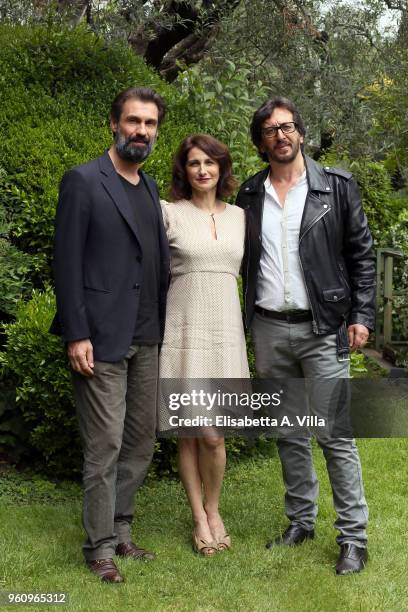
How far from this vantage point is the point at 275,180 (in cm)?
458

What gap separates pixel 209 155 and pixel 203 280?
24.8 inches

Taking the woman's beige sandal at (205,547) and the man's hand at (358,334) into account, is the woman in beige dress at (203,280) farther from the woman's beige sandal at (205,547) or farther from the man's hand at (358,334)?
the man's hand at (358,334)

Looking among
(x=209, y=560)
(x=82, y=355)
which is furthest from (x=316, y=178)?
(x=209, y=560)

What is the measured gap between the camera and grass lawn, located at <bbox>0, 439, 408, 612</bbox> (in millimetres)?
4113

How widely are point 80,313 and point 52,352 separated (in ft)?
4.78

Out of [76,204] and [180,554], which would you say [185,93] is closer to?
[76,204]

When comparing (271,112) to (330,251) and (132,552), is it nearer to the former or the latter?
(330,251)

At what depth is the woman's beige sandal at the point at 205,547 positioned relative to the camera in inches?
181

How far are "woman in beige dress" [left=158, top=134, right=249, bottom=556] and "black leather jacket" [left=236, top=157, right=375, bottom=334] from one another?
0.10m

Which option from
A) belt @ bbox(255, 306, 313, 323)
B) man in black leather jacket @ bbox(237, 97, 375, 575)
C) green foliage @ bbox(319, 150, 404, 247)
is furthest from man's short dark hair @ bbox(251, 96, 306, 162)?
green foliage @ bbox(319, 150, 404, 247)

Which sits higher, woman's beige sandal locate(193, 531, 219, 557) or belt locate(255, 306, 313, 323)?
belt locate(255, 306, 313, 323)

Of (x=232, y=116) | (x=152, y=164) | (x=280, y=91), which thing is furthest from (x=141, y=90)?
(x=280, y=91)

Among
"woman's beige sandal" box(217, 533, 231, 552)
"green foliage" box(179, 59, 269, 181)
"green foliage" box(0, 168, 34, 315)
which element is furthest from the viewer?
"green foliage" box(179, 59, 269, 181)

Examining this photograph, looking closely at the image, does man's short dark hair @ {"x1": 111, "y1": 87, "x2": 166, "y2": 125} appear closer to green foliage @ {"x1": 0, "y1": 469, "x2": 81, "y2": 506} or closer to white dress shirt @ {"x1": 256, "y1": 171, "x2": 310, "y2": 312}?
white dress shirt @ {"x1": 256, "y1": 171, "x2": 310, "y2": 312}
